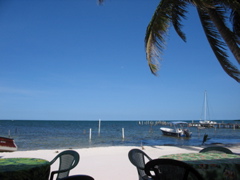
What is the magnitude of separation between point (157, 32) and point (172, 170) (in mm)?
3409

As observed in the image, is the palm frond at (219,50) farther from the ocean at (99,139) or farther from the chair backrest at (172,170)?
the ocean at (99,139)

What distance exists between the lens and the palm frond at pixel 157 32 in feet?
15.3

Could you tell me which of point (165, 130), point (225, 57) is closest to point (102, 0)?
point (225, 57)

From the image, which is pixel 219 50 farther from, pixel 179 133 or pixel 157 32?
pixel 179 133

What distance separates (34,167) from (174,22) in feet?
15.0

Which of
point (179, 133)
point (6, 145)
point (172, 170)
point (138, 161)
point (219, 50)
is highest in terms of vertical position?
point (219, 50)

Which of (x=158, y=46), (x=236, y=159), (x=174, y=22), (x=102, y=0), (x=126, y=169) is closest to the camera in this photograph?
(x=236, y=159)

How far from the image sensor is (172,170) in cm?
228

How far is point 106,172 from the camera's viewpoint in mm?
5363

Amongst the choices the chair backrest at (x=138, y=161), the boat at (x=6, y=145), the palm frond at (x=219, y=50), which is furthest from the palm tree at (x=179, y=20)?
the boat at (x=6, y=145)

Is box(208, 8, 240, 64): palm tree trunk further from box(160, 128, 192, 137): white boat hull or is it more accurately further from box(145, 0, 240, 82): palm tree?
box(160, 128, 192, 137): white boat hull

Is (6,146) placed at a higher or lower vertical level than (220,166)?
lower

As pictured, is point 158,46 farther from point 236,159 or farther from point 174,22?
point 236,159

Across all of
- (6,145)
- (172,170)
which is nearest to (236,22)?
(172,170)
